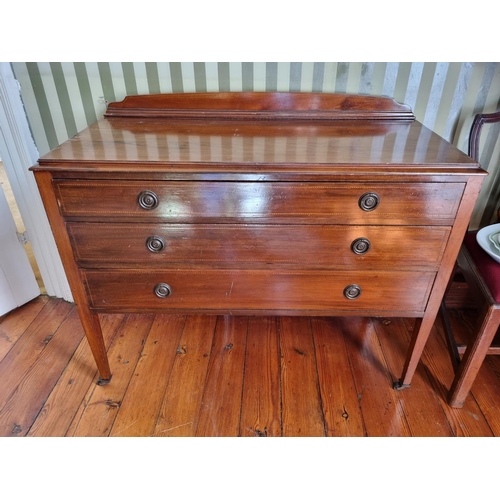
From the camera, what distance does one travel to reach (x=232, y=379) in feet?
5.16

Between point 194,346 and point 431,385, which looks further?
point 194,346

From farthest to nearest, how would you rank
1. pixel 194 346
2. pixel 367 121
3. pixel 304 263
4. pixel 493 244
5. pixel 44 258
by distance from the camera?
pixel 44 258
pixel 194 346
pixel 367 121
pixel 493 244
pixel 304 263

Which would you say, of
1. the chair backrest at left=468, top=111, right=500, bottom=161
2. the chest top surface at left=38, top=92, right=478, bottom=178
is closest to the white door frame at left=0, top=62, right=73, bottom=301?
the chest top surface at left=38, top=92, right=478, bottom=178

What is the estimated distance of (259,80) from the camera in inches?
58.6

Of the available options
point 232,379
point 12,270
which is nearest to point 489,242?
point 232,379

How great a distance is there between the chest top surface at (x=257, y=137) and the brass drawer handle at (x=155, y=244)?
0.23 meters

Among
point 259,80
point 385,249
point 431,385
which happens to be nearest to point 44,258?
point 259,80

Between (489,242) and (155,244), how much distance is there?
1.16m

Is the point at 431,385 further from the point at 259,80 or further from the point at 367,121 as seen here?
the point at 259,80

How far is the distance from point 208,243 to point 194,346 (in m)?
0.72

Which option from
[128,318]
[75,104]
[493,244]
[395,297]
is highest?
[75,104]

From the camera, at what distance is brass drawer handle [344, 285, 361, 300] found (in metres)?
1.26

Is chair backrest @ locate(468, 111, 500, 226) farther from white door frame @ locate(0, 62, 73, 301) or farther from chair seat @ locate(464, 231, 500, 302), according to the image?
white door frame @ locate(0, 62, 73, 301)

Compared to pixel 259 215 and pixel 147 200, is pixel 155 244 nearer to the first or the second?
pixel 147 200
